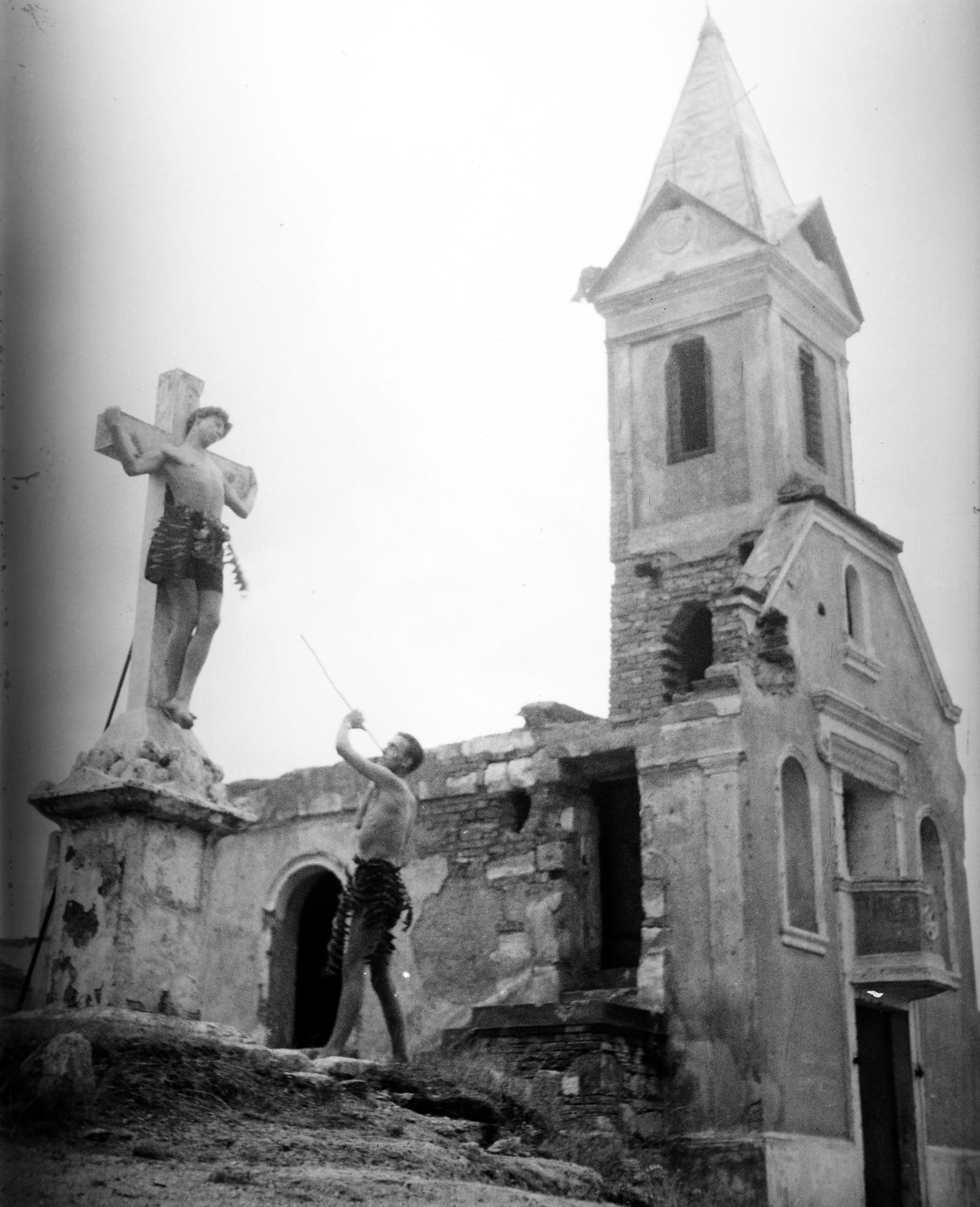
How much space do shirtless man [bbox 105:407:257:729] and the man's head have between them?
1.93 m

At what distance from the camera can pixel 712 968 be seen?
611 inches

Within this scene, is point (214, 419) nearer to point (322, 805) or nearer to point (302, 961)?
point (322, 805)

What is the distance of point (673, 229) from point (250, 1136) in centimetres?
1543

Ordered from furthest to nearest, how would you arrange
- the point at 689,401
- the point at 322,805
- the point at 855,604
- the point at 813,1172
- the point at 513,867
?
the point at 689,401 → the point at 855,604 → the point at 322,805 → the point at 513,867 → the point at 813,1172

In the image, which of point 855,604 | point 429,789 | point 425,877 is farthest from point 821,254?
point 425,877

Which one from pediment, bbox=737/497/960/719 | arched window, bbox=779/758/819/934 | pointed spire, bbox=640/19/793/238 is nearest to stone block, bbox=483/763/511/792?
arched window, bbox=779/758/819/934

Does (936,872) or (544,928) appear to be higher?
(936,872)

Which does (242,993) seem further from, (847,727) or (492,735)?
(847,727)

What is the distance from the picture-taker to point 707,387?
65.7 feet

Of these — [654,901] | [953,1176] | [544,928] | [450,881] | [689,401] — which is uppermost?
[689,401]

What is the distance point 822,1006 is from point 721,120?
12.2m

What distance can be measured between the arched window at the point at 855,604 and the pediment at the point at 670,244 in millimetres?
4207

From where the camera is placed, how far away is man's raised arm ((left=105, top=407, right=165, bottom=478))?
9.76 metres

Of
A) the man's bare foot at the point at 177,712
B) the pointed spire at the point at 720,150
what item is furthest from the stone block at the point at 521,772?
the man's bare foot at the point at 177,712
